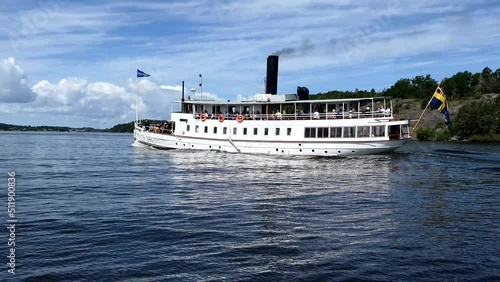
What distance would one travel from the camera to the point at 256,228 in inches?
622

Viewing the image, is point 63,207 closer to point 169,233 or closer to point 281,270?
point 169,233

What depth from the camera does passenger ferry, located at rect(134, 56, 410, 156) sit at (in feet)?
149

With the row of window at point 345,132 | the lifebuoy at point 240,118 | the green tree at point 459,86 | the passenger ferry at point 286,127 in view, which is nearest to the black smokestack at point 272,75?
the passenger ferry at point 286,127

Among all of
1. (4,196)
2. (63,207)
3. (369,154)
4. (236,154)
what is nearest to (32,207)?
Result: (63,207)

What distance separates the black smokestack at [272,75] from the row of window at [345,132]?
9.18 meters

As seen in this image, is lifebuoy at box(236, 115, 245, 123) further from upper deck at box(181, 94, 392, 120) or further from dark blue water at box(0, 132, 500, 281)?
dark blue water at box(0, 132, 500, 281)

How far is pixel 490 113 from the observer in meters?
117

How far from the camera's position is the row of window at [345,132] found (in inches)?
1777

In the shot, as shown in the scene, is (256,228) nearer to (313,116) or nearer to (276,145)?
(276,145)

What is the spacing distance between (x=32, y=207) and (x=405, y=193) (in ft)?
58.2

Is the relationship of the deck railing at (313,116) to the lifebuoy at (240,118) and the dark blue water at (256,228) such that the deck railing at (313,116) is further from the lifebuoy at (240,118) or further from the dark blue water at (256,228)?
the dark blue water at (256,228)

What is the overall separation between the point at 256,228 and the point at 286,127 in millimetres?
33430

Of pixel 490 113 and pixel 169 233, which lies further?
pixel 490 113

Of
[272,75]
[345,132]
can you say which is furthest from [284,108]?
[345,132]
